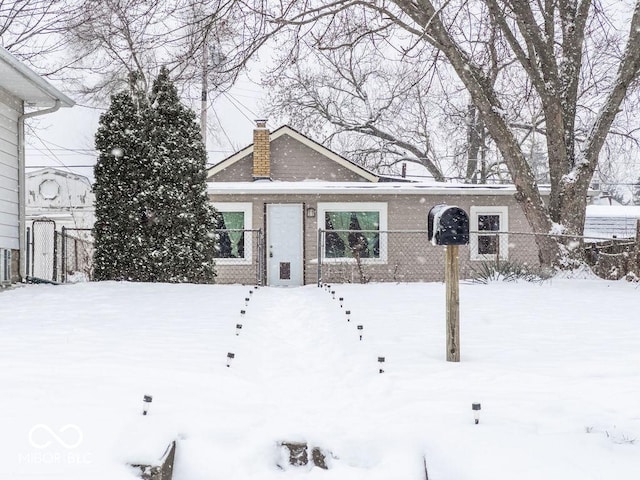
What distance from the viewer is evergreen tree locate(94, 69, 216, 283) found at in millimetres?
11031

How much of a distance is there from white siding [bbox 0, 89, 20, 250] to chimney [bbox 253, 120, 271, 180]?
736 cm

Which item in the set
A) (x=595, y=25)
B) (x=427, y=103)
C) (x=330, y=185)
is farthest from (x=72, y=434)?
(x=427, y=103)

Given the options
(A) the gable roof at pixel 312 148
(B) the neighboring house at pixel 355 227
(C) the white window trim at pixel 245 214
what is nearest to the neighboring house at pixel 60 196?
(A) the gable roof at pixel 312 148

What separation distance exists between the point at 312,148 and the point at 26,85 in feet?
30.2

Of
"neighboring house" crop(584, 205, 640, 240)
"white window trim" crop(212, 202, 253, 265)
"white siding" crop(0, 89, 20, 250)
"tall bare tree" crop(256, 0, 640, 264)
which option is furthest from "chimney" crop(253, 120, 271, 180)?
"neighboring house" crop(584, 205, 640, 240)

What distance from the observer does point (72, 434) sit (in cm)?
282

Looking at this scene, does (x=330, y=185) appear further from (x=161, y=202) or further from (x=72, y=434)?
(x=72, y=434)

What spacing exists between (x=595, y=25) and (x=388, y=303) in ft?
29.1

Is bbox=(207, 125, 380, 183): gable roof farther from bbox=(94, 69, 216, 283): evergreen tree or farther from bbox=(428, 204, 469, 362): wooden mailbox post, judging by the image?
bbox=(428, 204, 469, 362): wooden mailbox post

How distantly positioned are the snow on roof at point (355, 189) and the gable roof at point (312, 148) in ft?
5.19

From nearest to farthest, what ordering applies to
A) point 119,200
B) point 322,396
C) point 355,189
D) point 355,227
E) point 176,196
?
point 322,396 < point 119,200 < point 176,196 < point 355,189 < point 355,227

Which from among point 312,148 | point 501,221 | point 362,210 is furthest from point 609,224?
point 312,148

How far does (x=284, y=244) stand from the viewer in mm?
15789

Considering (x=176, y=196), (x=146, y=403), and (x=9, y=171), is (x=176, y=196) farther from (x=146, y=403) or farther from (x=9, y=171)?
(x=146, y=403)
